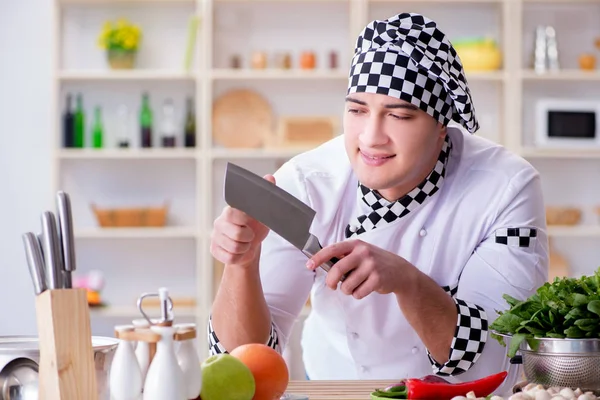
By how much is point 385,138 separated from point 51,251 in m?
0.92

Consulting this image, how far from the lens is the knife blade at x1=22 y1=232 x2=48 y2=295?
111cm

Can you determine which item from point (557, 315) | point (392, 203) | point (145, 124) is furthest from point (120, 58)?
point (557, 315)

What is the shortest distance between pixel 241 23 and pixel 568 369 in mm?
3801

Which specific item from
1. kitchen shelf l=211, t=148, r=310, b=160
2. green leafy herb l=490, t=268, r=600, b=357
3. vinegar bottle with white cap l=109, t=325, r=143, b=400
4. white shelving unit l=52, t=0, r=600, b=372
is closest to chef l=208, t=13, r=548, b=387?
A: green leafy herb l=490, t=268, r=600, b=357

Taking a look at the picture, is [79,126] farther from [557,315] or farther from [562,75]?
[557,315]

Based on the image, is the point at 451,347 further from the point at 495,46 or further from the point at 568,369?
the point at 495,46

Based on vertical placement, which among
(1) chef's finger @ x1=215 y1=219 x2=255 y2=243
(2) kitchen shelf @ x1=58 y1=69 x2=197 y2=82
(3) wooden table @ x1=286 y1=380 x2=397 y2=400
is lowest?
(3) wooden table @ x1=286 y1=380 x2=397 y2=400

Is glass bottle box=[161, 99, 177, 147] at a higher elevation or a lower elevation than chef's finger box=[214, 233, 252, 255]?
higher

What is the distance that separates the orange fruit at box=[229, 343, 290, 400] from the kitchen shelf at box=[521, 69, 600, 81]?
12.1 ft

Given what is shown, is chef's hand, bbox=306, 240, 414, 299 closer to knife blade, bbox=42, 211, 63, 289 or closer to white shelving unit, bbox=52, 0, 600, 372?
knife blade, bbox=42, 211, 63, 289

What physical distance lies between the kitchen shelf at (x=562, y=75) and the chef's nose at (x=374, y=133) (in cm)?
308

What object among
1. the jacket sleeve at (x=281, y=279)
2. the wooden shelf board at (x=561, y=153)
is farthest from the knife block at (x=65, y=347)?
the wooden shelf board at (x=561, y=153)

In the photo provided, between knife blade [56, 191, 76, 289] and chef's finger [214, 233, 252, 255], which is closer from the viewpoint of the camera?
knife blade [56, 191, 76, 289]

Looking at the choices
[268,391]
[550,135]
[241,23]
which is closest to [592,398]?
[268,391]
